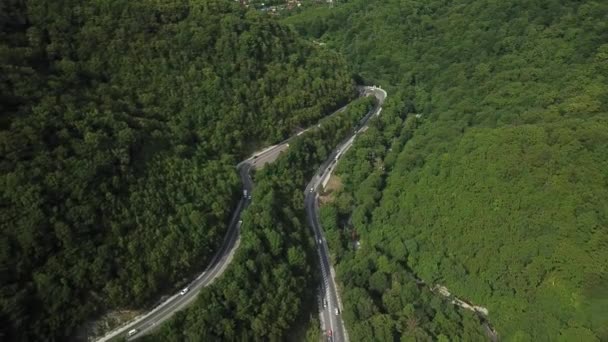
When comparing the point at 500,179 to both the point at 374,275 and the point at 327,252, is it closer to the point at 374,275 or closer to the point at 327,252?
the point at 374,275

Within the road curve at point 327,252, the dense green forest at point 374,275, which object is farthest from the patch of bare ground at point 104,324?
the dense green forest at point 374,275

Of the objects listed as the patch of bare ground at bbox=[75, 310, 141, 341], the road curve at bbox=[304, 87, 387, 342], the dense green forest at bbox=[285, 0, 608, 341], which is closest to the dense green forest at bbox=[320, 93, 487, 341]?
the dense green forest at bbox=[285, 0, 608, 341]

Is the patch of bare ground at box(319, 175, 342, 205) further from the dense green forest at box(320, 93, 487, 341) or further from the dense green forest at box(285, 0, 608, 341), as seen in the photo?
the dense green forest at box(285, 0, 608, 341)

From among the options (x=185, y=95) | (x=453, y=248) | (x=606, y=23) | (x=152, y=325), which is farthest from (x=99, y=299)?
(x=606, y=23)

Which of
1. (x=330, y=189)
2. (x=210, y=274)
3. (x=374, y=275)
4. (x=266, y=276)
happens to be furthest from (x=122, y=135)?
(x=374, y=275)

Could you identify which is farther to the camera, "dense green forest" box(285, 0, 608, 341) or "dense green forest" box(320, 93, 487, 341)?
"dense green forest" box(285, 0, 608, 341)
